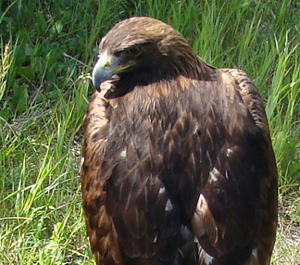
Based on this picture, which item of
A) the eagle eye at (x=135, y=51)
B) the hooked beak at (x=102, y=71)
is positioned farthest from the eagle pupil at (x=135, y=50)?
the hooked beak at (x=102, y=71)

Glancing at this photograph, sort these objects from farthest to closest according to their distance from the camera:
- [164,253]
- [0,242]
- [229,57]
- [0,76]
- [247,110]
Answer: [229,57] < [0,76] < [0,242] < [247,110] < [164,253]

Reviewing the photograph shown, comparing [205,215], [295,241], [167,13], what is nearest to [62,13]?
[167,13]

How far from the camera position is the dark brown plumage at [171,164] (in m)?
3.53

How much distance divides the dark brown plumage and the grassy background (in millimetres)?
879

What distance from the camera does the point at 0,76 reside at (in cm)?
480

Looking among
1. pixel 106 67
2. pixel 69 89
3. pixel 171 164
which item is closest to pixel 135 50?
pixel 106 67

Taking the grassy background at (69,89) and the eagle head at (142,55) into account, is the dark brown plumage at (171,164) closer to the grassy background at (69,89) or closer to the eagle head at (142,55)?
the eagle head at (142,55)

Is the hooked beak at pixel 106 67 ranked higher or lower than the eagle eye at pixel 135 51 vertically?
lower

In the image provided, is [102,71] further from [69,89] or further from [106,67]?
[69,89]

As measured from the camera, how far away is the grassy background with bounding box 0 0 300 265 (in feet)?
15.0

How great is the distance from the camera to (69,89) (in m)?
5.35

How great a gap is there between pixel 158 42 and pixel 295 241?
73.7 inches

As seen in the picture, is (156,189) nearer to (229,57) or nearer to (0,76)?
(0,76)

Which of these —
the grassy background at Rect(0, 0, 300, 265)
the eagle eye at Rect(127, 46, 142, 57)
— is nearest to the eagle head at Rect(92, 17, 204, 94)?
the eagle eye at Rect(127, 46, 142, 57)
